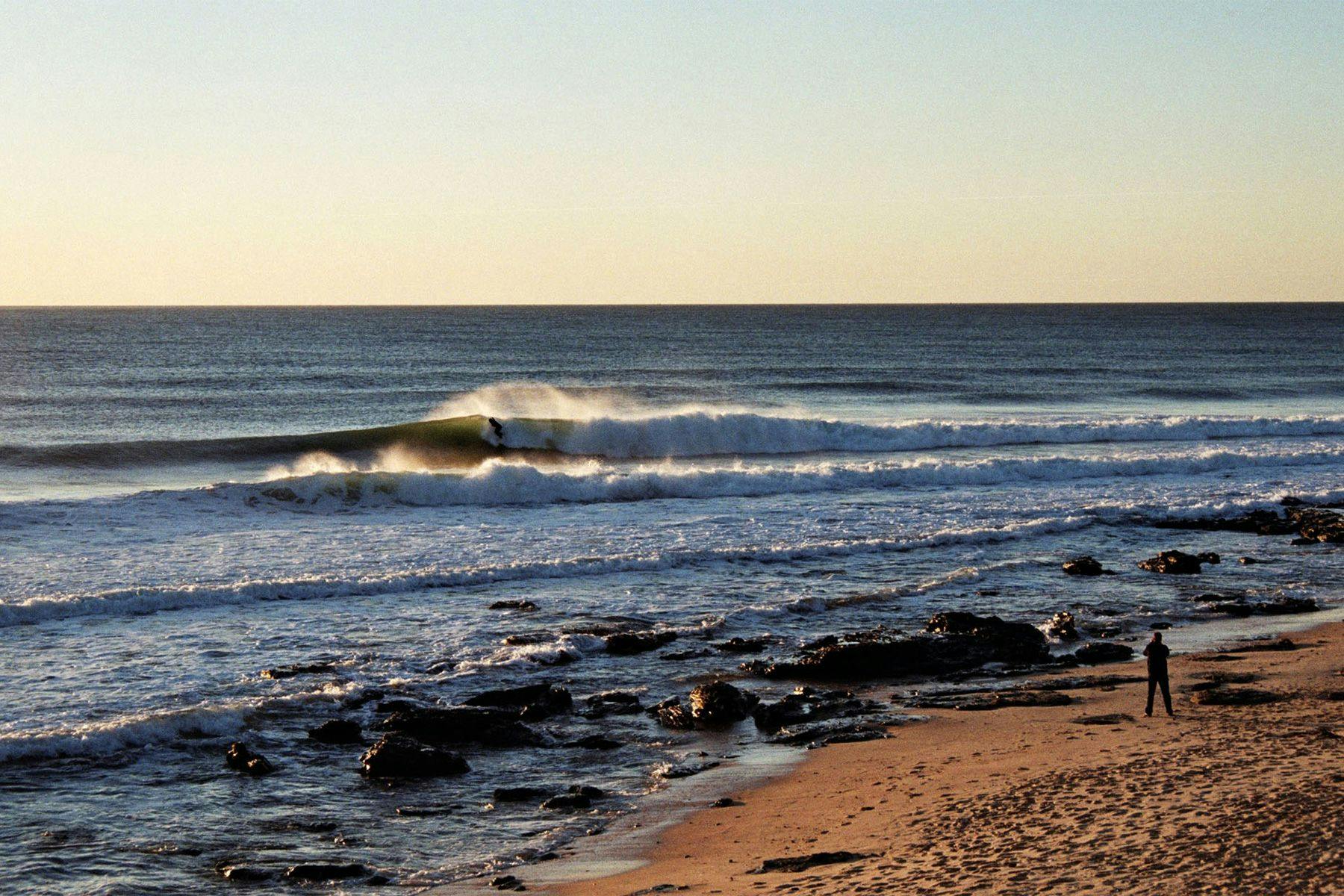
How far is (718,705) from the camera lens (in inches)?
595

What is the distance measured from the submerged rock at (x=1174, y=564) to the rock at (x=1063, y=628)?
16.8 ft

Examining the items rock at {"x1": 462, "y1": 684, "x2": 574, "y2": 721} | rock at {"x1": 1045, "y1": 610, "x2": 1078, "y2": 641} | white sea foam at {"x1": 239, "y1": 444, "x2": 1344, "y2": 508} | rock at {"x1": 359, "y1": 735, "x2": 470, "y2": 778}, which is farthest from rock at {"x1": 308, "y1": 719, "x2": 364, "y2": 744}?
white sea foam at {"x1": 239, "y1": 444, "x2": 1344, "y2": 508}

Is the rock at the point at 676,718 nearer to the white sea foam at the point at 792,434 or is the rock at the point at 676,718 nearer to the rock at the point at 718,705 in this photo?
the rock at the point at 718,705

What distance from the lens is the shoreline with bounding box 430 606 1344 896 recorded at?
1032 centimetres

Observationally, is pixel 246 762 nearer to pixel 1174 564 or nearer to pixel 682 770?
pixel 682 770

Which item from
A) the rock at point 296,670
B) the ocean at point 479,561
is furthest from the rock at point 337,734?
the rock at point 296,670

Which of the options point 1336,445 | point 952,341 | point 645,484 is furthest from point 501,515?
point 952,341

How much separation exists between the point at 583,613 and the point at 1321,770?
11363 mm

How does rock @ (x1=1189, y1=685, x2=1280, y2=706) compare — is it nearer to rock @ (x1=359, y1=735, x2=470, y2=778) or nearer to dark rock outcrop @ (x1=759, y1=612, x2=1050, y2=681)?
dark rock outcrop @ (x1=759, y1=612, x2=1050, y2=681)

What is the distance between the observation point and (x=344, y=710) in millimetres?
15383

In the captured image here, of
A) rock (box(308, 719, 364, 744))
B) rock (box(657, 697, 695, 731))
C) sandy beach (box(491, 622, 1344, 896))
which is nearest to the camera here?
sandy beach (box(491, 622, 1344, 896))

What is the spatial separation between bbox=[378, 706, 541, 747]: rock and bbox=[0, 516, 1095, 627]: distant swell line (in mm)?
7272

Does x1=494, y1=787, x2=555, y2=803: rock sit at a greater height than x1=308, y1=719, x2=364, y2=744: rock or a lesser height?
lesser

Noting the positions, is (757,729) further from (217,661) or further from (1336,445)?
(1336,445)
